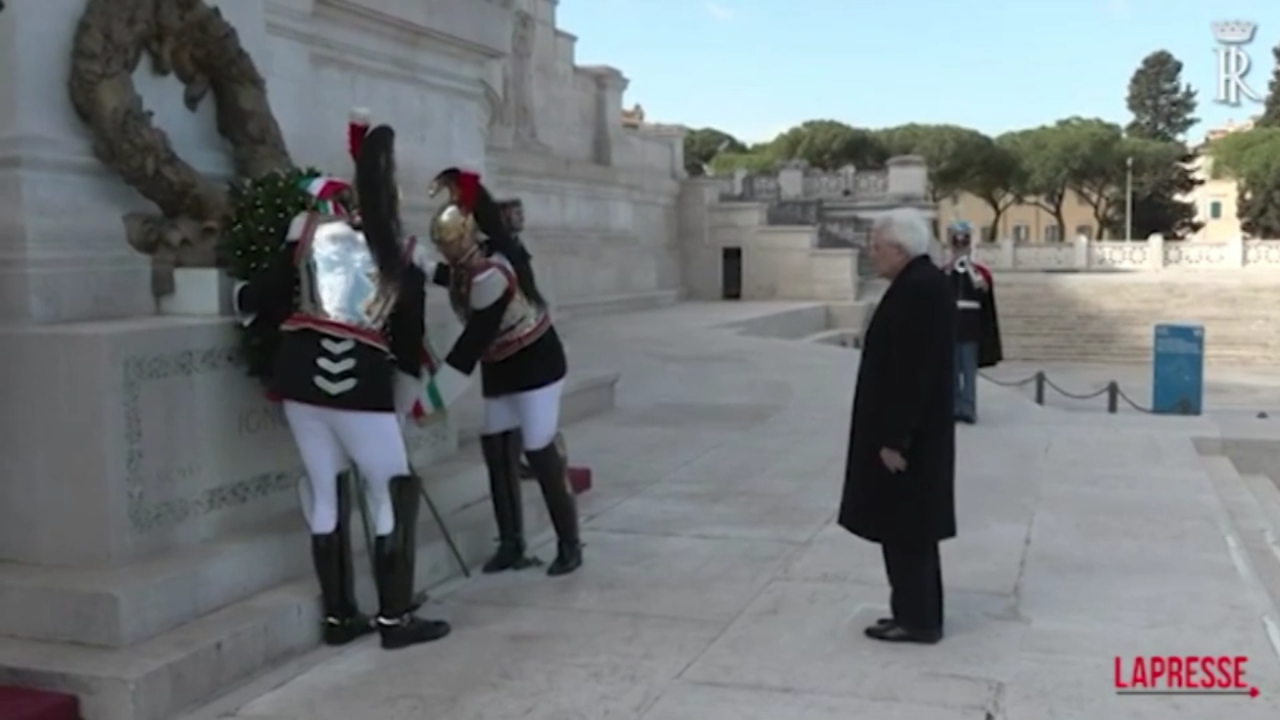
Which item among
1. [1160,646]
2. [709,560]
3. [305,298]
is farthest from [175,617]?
[1160,646]

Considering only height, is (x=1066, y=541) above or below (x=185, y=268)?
below

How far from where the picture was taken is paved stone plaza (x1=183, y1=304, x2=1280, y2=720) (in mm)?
4539

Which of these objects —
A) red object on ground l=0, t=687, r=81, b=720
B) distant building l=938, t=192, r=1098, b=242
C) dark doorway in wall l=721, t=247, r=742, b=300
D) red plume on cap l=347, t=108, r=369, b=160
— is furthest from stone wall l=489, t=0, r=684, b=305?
distant building l=938, t=192, r=1098, b=242

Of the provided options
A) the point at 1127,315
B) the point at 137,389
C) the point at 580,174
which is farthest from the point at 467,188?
the point at 1127,315

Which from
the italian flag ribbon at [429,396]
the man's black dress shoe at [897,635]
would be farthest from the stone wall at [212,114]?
the man's black dress shoe at [897,635]

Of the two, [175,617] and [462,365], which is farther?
[462,365]

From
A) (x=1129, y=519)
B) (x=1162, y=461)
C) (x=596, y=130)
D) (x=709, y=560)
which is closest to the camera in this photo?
(x=709, y=560)

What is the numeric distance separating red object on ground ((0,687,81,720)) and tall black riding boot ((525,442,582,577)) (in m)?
2.35

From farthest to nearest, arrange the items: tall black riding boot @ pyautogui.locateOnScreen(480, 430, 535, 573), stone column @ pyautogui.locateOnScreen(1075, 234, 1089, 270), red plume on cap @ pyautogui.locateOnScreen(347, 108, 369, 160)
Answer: stone column @ pyautogui.locateOnScreen(1075, 234, 1089, 270) → tall black riding boot @ pyautogui.locateOnScreen(480, 430, 535, 573) → red plume on cap @ pyautogui.locateOnScreen(347, 108, 369, 160)

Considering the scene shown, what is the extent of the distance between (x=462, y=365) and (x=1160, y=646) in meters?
2.88

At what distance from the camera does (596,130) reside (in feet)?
87.7

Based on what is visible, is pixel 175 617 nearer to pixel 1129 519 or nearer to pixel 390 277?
pixel 390 277

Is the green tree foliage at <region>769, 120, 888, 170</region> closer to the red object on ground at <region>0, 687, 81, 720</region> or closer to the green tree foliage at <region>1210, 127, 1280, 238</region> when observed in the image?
the green tree foliage at <region>1210, 127, 1280, 238</region>

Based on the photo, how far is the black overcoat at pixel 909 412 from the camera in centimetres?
495
